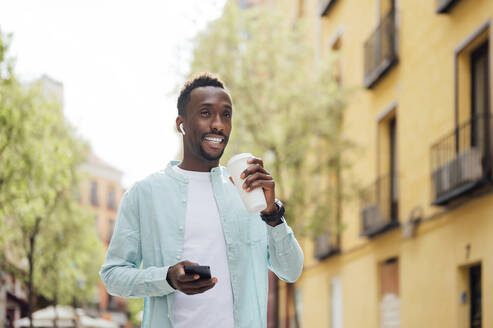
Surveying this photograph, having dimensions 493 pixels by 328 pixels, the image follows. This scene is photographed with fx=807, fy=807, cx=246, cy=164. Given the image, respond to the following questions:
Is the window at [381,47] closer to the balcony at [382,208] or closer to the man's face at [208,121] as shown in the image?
the balcony at [382,208]

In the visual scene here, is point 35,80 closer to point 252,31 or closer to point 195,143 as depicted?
point 252,31

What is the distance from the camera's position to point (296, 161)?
54.0ft

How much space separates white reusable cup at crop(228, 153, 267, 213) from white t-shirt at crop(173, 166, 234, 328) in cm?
28

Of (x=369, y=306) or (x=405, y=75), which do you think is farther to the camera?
(x=369, y=306)

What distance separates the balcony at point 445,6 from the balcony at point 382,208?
14.0 feet

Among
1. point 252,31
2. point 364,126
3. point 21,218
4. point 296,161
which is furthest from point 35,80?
point 364,126

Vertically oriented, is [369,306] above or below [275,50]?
below

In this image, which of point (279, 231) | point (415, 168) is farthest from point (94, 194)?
point (279, 231)

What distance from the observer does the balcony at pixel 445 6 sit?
39.9 ft

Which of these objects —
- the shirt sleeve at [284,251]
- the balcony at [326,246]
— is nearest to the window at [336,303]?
the balcony at [326,246]

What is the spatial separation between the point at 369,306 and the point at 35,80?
8.61 meters

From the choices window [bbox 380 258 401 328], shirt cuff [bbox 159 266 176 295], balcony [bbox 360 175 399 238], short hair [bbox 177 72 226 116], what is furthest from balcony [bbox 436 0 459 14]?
shirt cuff [bbox 159 266 176 295]

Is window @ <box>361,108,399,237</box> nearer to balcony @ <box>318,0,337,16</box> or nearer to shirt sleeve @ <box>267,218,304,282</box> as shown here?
balcony @ <box>318,0,337,16</box>

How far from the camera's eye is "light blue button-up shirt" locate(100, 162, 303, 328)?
3.04m
